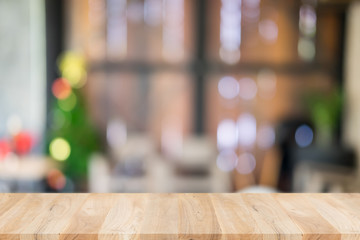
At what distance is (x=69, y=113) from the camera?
609 centimetres

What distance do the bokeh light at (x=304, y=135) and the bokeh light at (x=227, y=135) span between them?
94 cm

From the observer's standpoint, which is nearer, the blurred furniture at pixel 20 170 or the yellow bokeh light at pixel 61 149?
the blurred furniture at pixel 20 170

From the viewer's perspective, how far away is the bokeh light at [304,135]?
6750 millimetres

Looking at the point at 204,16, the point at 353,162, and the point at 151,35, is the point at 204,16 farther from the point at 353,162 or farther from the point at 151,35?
the point at 353,162

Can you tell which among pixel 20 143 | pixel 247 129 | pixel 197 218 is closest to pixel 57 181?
pixel 20 143

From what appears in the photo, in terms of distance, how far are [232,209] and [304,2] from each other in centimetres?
589

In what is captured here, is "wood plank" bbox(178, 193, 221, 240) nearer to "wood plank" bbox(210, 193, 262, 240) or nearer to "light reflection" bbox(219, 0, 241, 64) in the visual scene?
"wood plank" bbox(210, 193, 262, 240)

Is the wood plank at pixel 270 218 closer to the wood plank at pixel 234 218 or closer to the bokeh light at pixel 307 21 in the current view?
the wood plank at pixel 234 218

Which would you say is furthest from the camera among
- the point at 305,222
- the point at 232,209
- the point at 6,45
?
the point at 6,45

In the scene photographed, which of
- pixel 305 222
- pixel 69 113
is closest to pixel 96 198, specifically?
pixel 305 222

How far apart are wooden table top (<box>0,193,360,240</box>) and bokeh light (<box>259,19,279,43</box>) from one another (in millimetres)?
5356

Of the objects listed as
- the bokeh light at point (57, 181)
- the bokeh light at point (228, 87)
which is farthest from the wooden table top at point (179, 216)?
the bokeh light at point (228, 87)

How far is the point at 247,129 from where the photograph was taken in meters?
6.99

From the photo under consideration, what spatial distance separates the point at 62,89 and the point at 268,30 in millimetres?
3212
